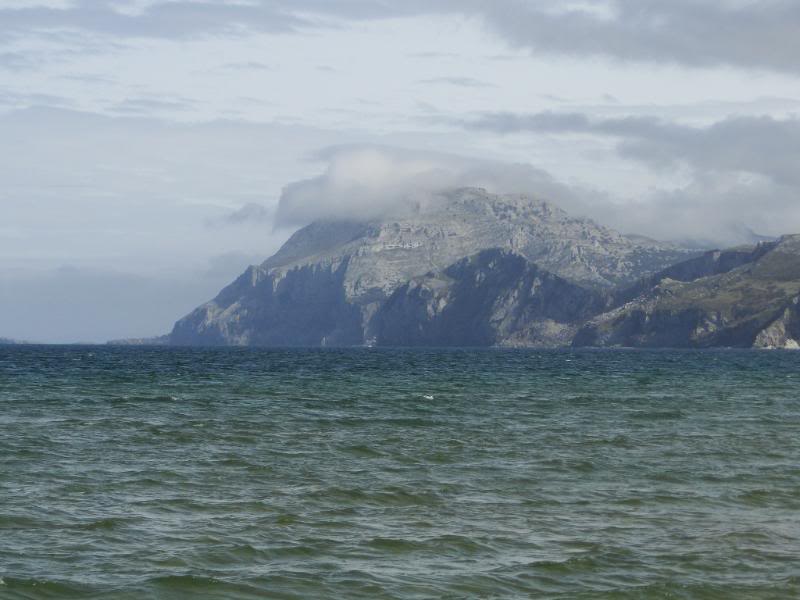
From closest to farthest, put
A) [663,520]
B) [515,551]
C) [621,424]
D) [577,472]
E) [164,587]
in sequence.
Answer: [164,587] → [515,551] → [663,520] → [577,472] → [621,424]

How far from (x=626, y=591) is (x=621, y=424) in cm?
4057

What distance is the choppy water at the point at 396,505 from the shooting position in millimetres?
24531

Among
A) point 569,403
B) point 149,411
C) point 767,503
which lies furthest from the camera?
point 569,403

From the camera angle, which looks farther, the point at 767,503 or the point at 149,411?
the point at 149,411

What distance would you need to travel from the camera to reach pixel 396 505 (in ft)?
112

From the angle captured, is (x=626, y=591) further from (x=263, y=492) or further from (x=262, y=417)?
(x=262, y=417)

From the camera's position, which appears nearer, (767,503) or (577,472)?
(767,503)

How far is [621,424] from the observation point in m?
63.3

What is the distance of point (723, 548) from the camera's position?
28.0 m

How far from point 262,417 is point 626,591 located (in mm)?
45085

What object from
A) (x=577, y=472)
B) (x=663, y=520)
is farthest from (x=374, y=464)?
(x=663, y=520)

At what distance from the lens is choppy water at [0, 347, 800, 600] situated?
24.5 m

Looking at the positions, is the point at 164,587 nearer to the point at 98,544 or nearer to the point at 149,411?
the point at 98,544

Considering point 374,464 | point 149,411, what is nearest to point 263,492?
point 374,464
